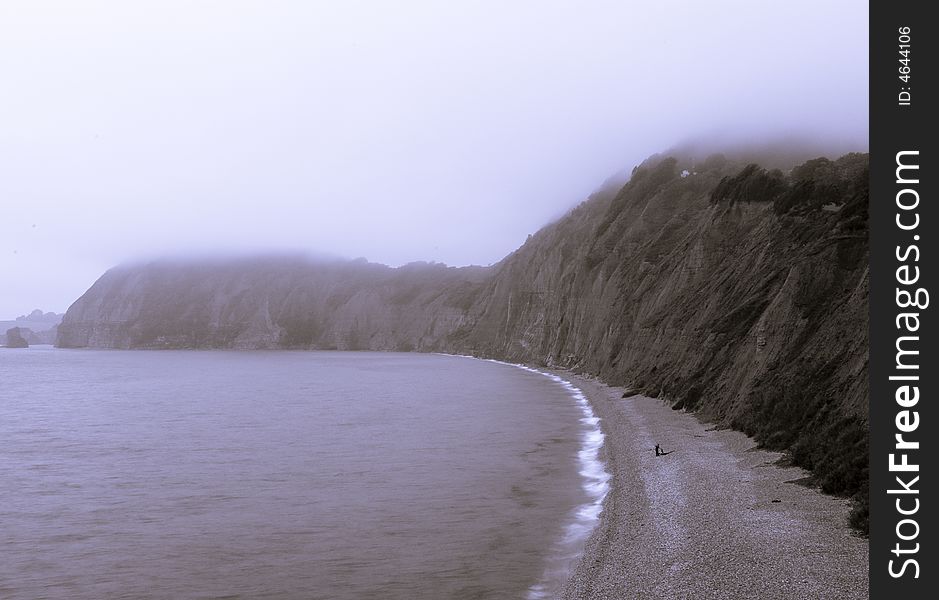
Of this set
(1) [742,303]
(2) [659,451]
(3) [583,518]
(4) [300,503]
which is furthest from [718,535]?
(1) [742,303]

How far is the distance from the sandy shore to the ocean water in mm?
1042

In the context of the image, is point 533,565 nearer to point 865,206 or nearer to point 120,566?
point 120,566

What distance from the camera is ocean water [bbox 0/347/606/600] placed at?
51.9 ft

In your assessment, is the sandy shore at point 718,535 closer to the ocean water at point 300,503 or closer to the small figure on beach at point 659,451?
the small figure on beach at point 659,451

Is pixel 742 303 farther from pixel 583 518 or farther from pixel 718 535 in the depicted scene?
pixel 718 535

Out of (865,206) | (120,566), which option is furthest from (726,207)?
(120,566)

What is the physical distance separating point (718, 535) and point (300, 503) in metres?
12.4

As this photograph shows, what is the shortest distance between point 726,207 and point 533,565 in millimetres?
42697

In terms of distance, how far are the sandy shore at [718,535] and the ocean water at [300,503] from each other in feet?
3.42

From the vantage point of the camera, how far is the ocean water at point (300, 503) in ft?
51.9

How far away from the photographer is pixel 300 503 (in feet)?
74.9

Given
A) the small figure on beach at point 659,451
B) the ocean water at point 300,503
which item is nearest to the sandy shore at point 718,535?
the small figure on beach at point 659,451

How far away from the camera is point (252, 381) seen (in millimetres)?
A: 89562

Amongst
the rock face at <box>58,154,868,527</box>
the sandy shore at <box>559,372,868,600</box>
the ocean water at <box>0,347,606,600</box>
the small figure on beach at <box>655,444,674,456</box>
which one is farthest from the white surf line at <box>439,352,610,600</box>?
the rock face at <box>58,154,868,527</box>
